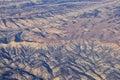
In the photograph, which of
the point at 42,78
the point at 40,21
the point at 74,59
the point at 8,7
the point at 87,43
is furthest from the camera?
the point at 8,7

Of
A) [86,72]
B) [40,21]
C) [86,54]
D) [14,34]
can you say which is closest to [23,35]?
[14,34]

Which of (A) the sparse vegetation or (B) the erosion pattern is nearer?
(A) the sparse vegetation

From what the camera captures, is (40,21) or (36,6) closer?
(40,21)

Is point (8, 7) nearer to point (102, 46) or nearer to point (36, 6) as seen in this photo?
point (36, 6)

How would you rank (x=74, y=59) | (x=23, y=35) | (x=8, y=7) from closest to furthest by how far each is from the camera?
(x=74, y=59)
(x=23, y=35)
(x=8, y=7)

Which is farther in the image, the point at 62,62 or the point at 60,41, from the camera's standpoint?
the point at 60,41

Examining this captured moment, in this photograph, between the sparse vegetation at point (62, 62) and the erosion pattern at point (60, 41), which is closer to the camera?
the sparse vegetation at point (62, 62)

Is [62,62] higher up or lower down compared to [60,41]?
lower down
